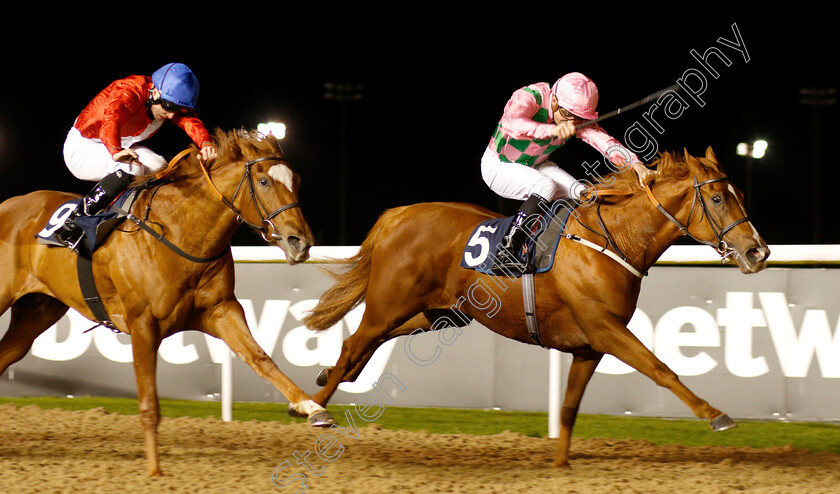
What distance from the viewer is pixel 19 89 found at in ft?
38.9

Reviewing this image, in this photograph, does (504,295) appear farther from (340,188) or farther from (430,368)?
(340,188)

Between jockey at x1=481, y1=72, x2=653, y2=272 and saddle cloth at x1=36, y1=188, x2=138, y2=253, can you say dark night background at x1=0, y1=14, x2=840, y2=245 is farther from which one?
saddle cloth at x1=36, y1=188, x2=138, y2=253

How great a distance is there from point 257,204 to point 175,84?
2.69 ft

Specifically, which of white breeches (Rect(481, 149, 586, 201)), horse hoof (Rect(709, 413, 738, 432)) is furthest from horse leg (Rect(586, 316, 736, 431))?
white breeches (Rect(481, 149, 586, 201))

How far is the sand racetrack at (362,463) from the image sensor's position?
10.9 ft

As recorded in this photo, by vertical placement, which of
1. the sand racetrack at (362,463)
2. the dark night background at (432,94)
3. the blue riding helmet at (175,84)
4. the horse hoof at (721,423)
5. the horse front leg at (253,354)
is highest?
the dark night background at (432,94)

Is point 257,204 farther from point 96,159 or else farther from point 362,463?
point 362,463

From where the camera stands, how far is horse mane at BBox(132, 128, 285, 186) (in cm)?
342

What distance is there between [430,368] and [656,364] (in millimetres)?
2172

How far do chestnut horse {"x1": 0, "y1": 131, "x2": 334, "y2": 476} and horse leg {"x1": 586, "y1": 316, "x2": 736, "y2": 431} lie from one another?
1.27 metres

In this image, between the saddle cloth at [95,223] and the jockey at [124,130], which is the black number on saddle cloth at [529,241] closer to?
the jockey at [124,130]

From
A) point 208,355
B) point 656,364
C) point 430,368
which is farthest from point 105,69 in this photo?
point 656,364

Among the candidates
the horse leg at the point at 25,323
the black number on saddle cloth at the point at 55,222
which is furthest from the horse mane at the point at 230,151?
the horse leg at the point at 25,323

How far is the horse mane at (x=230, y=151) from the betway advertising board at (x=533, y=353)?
1.63 m
